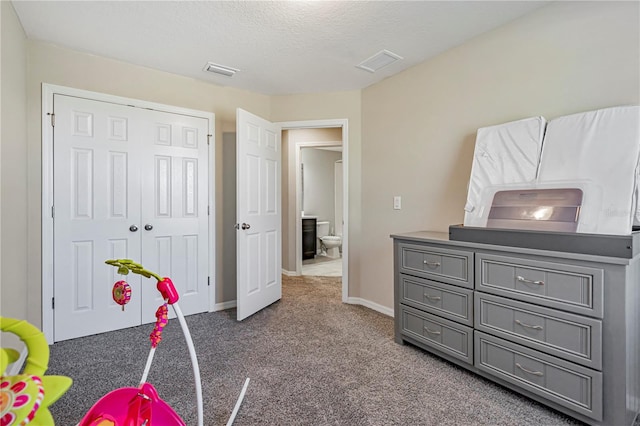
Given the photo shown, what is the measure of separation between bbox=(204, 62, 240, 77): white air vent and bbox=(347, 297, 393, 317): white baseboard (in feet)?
8.87

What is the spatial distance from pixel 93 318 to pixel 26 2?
2386 millimetres

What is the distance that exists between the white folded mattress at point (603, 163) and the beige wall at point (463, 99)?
0.16 metres

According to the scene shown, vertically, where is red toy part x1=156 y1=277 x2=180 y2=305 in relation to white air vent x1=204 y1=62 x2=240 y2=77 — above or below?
below

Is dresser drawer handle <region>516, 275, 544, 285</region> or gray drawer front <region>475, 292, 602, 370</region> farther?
dresser drawer handle <region>516, 275, 544, 285</region>

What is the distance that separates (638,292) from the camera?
5.12ft

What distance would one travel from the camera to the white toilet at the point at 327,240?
6457mm

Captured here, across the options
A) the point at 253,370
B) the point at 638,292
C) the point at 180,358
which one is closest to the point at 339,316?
the point at 253,370

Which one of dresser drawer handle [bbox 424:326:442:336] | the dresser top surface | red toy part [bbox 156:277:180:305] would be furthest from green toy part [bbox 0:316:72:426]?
dresser drawer handle [bbox 424:326:442:336]

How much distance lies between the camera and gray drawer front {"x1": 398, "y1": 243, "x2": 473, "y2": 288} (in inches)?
80.0

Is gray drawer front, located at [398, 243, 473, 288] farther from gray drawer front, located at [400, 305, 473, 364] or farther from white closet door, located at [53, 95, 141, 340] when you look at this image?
white closet door, located at [53, 95, 141, 340]

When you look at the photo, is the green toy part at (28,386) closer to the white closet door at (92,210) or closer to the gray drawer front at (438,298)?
the gray drawer front at (438,298)

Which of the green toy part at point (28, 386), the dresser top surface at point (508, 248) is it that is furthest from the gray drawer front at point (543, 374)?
the green toy part at point (28, 386)

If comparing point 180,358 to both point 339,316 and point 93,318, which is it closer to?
point 93,318

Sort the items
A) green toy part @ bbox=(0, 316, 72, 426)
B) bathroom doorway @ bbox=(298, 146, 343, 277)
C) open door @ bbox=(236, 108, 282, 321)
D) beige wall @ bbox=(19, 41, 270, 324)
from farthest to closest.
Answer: bathroom doorway @ bbox=(298, 146, 343, 277)
open door @ bbox=(236, 108, 282, 321)
beige wall @ bbox=(19, 41, 270, 324)
green toy part @ bbox=(0, 316, 72, 426)
